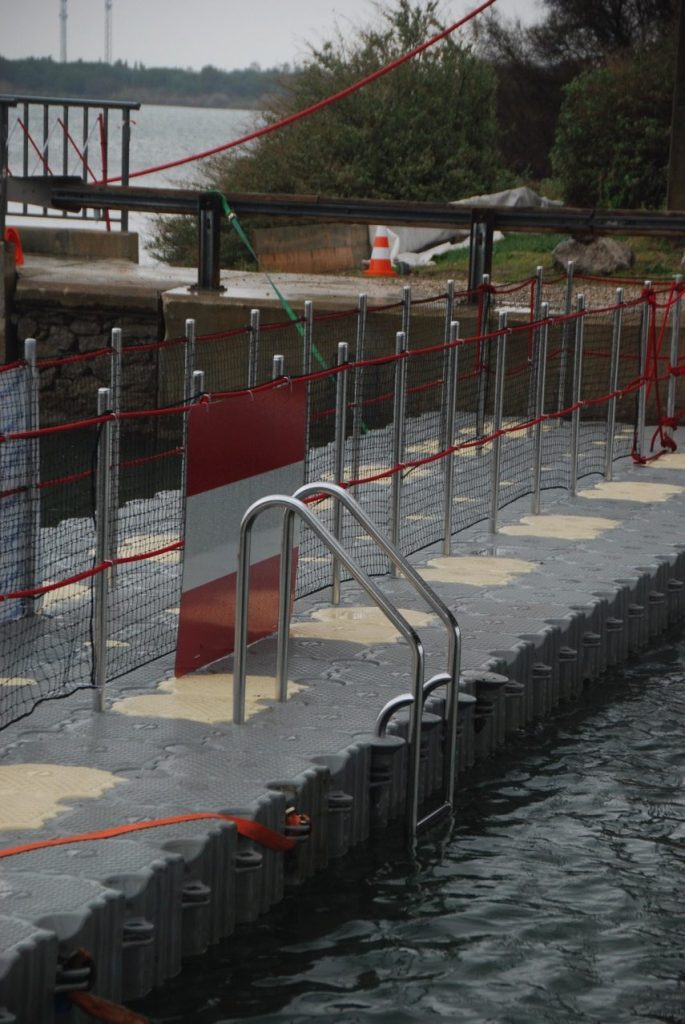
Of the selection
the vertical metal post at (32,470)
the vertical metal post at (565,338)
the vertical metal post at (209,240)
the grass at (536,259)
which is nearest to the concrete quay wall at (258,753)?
the vertical metal post at (32,470)

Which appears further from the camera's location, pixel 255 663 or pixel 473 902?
pixel 255 663

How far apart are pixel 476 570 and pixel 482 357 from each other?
15.1 feet

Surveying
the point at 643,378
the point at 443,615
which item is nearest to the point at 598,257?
the point at 643,378

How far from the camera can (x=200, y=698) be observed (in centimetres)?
670

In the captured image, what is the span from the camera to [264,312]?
15.0 meters

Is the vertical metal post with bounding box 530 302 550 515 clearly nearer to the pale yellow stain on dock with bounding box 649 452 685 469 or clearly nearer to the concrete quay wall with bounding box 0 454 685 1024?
the concrete quay wall with bounding box 0 454 685 1024

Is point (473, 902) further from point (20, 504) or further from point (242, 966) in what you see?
point (20, 504)

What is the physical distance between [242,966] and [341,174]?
64.0 feet

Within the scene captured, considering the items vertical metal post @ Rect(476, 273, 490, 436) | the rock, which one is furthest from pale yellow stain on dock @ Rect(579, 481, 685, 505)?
the rock

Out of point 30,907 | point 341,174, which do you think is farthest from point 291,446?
point 341,174

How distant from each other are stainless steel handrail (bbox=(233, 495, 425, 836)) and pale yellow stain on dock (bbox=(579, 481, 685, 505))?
16.9ft

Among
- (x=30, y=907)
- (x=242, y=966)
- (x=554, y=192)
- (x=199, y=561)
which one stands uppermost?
(x=554, y=192)

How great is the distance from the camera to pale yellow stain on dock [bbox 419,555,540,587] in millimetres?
8812

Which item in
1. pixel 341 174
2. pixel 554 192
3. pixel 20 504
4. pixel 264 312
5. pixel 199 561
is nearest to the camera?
pixel 199 561
